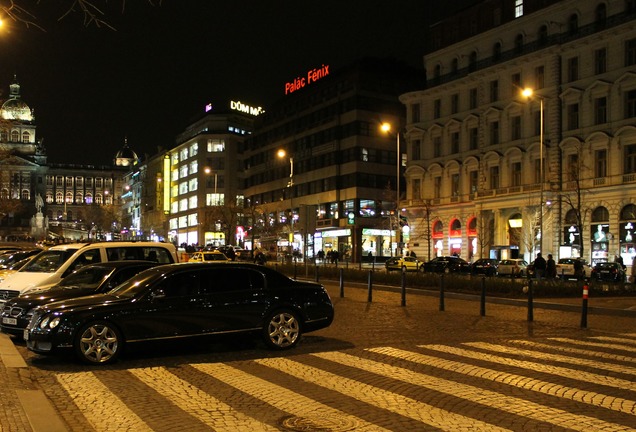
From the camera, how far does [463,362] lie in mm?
10398

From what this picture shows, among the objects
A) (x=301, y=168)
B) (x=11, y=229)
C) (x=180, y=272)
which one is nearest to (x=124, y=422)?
(x=180, y=272)

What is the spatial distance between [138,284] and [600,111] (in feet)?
161

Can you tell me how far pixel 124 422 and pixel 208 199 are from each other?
105192 millimetres

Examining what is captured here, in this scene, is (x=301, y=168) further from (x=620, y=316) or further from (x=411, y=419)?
(x=411, y=419)

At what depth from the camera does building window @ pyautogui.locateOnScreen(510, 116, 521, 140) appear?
58188mm

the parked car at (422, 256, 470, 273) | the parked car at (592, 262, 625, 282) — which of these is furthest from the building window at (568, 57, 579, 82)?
the parked car at (592, 262, 625, 282)

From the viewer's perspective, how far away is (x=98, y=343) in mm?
9820

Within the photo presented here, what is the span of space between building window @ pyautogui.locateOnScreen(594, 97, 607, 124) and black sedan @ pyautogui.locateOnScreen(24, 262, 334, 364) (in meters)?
46.2

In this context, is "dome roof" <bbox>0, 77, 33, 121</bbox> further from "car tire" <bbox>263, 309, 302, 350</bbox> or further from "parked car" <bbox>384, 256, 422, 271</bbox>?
"car tire" <bbox>263, 309, 302, 350</bbox>

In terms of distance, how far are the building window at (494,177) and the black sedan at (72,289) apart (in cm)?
5115

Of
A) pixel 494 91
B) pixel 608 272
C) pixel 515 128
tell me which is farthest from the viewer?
pixel 494 91

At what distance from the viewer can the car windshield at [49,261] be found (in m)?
15.5

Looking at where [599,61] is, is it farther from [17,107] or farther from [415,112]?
[17,107]

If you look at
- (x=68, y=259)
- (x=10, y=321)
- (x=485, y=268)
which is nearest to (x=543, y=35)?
(x=485, y=268)
